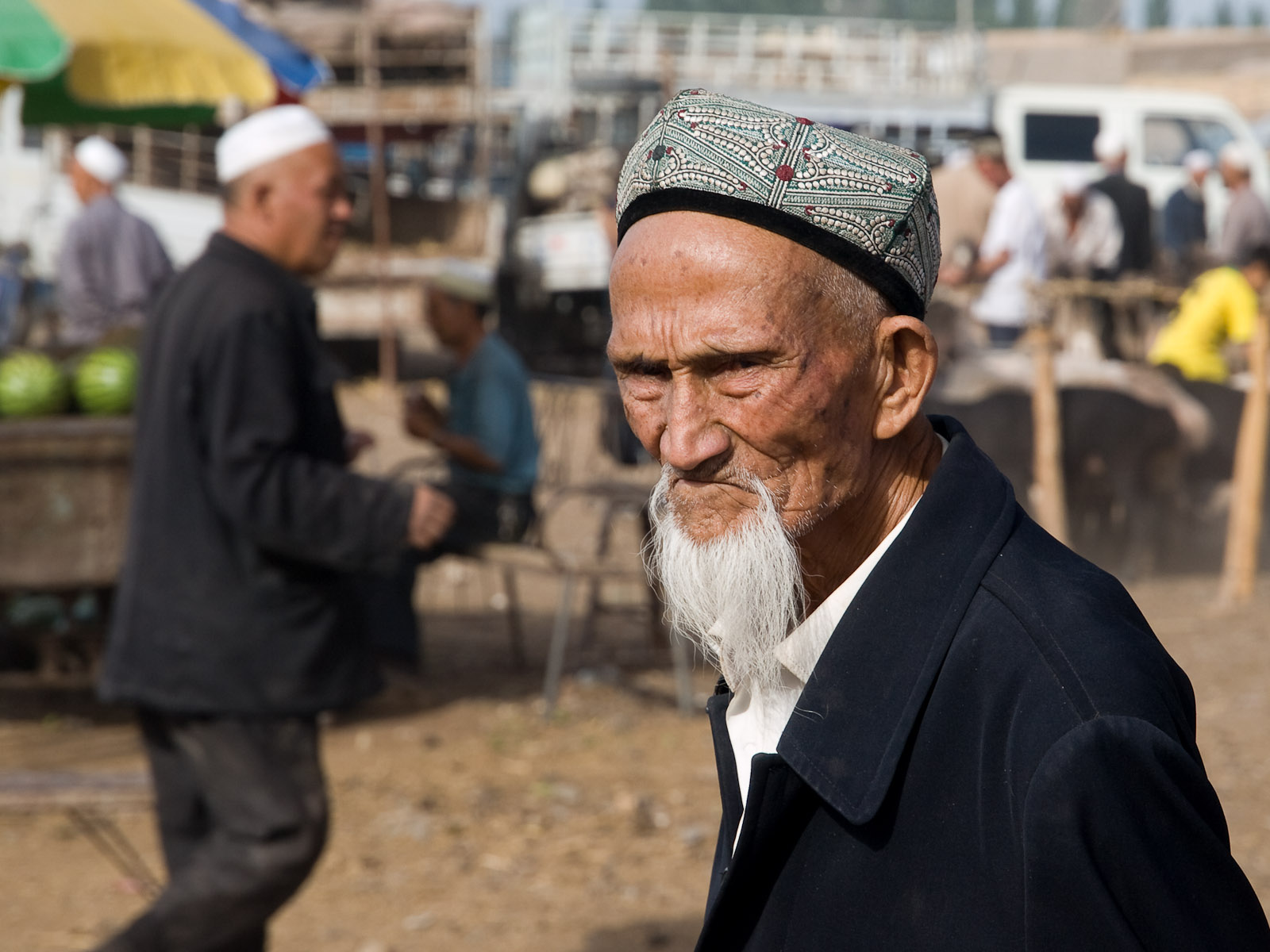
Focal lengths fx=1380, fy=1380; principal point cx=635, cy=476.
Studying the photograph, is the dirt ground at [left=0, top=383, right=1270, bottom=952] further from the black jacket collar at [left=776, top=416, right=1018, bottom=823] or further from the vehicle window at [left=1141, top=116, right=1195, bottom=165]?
the vehicle window at [left=1141, top=116, right=1195, bottom=165]

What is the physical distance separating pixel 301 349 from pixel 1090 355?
757 centimetres

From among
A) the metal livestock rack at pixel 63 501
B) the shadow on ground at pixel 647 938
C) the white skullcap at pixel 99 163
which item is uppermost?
the white skullcap at pixel 99 163

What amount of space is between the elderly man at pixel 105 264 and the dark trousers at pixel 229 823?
6068mm

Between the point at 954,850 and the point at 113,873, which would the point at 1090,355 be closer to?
the point at 113,873

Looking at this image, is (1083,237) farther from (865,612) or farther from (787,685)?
(865,612)

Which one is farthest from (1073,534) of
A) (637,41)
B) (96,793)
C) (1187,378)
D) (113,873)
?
(637,41)

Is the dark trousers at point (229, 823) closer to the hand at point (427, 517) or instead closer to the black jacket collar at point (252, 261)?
the hand at point (427, 517)

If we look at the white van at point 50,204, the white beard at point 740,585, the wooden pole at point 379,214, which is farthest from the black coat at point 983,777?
the white van at point 50,204

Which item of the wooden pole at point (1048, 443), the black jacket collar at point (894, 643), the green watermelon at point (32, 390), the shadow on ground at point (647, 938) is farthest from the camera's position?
the wooden pole at point (1048, 443)

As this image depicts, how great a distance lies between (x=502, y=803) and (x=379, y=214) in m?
10.2

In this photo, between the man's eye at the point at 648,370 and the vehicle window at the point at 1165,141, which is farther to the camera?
the vehicle window at the point at 1165,141

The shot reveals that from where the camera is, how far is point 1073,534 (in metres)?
9.24

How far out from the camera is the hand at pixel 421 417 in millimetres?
6332

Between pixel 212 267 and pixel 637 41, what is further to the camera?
pixel 637 41
